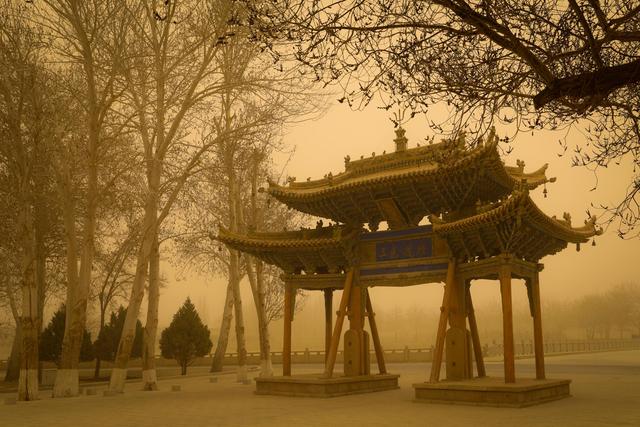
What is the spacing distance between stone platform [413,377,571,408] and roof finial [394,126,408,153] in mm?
5840

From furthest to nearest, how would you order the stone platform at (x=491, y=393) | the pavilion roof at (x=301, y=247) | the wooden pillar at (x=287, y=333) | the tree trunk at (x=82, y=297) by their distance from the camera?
the wooden pillar at (x=287, y=333) → the pavilion roof at (x=301, y=247) → the tree trunk at (x=82, y=297) → the stone platform at (x=491, y=393)

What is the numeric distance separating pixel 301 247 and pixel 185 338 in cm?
1434

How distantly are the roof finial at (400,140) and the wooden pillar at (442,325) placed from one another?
3222mm

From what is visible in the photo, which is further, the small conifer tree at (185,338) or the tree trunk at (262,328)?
the small conifer tree at (185,338)

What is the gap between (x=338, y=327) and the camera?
14594 millimetres

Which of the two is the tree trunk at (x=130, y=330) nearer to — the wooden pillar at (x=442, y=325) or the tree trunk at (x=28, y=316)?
the tree trunk at (x=28, y=316)

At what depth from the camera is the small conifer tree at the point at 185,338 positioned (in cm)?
2772

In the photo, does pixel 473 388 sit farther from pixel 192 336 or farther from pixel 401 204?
pixel 192 336

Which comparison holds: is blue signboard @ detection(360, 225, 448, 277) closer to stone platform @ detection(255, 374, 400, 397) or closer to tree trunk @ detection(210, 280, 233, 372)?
stone platform @ detection(255, 374, 400, 397)

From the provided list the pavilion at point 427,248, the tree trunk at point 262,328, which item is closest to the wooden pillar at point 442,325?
the pavilion at point 427,248

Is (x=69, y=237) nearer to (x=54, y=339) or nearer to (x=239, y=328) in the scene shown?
(x=239, y=328)

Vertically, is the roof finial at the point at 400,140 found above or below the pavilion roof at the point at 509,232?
above

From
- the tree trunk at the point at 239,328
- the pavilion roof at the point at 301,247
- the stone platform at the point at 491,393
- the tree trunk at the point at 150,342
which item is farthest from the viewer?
the tree trunk at the point at 239,328

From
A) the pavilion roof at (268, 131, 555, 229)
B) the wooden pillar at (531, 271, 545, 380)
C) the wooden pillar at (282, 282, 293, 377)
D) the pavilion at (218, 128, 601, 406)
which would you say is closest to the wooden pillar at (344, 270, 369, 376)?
the pavilion at (218, 128, 601, 406)
